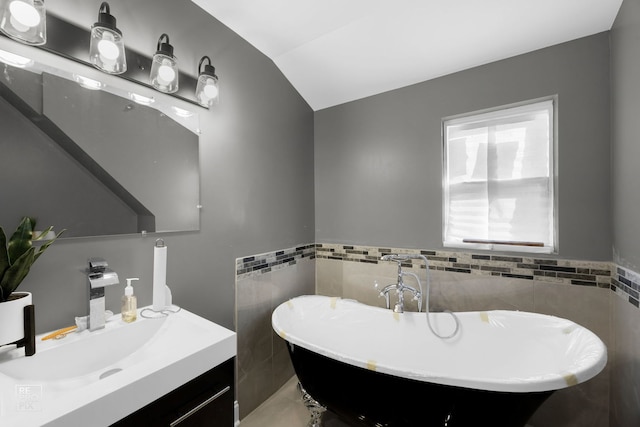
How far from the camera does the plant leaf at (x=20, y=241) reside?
0.90m

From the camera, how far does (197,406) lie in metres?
0.92

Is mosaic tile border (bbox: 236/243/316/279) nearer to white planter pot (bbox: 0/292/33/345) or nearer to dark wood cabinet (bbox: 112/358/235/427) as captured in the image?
dark wood cabinet (bbox: 112/358/235/427)

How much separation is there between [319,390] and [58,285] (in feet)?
4.36

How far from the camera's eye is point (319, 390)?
154cm

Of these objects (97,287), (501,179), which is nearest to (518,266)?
(501,179)

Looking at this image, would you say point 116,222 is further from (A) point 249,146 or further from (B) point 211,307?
(A) point 249,146

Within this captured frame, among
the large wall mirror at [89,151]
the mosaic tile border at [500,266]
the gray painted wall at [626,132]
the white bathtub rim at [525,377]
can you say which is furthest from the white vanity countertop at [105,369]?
the gray painted wall at [626,132]

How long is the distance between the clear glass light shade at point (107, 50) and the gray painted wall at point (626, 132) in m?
2.35

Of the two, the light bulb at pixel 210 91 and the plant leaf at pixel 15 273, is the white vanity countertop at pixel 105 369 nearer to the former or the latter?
the plant leaf at pixel 15 273

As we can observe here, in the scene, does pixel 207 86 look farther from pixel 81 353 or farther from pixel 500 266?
pixel 500 266

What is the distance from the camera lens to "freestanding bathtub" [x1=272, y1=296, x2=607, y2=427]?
113 centimetres
